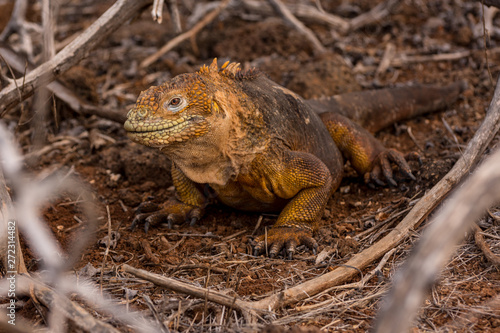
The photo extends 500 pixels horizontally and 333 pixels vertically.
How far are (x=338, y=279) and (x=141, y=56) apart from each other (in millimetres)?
6502

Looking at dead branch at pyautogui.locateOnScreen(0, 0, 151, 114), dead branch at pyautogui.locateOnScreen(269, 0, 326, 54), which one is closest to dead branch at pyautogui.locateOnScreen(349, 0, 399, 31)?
dead branch at pyautogui.locateOnScreen(269, 0, 326, 54)

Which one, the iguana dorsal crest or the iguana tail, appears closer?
the iguana dorsal crest

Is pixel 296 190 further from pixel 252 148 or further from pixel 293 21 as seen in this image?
pixel 293 21

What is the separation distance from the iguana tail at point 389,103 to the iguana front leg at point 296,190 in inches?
59.9

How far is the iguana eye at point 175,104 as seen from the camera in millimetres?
4125

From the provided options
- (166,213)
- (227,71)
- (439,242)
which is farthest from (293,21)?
(439,242)

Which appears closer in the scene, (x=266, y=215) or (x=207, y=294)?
(x=207, y=294)

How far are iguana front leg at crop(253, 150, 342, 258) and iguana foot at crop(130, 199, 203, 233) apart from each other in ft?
3.13

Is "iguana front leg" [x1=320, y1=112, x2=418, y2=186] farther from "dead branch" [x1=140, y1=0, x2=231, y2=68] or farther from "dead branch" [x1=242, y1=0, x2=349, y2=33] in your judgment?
"dead branch" [x1=242, y1=0, x2=349, y2=33]

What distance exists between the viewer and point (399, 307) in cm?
217

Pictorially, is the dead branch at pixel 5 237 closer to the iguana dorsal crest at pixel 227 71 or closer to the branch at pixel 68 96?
the iguana dorsal crest at pixel 227 71

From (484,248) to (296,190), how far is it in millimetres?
1725

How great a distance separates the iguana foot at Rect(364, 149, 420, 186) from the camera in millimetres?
5617

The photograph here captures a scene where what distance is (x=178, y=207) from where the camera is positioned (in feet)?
17.9
